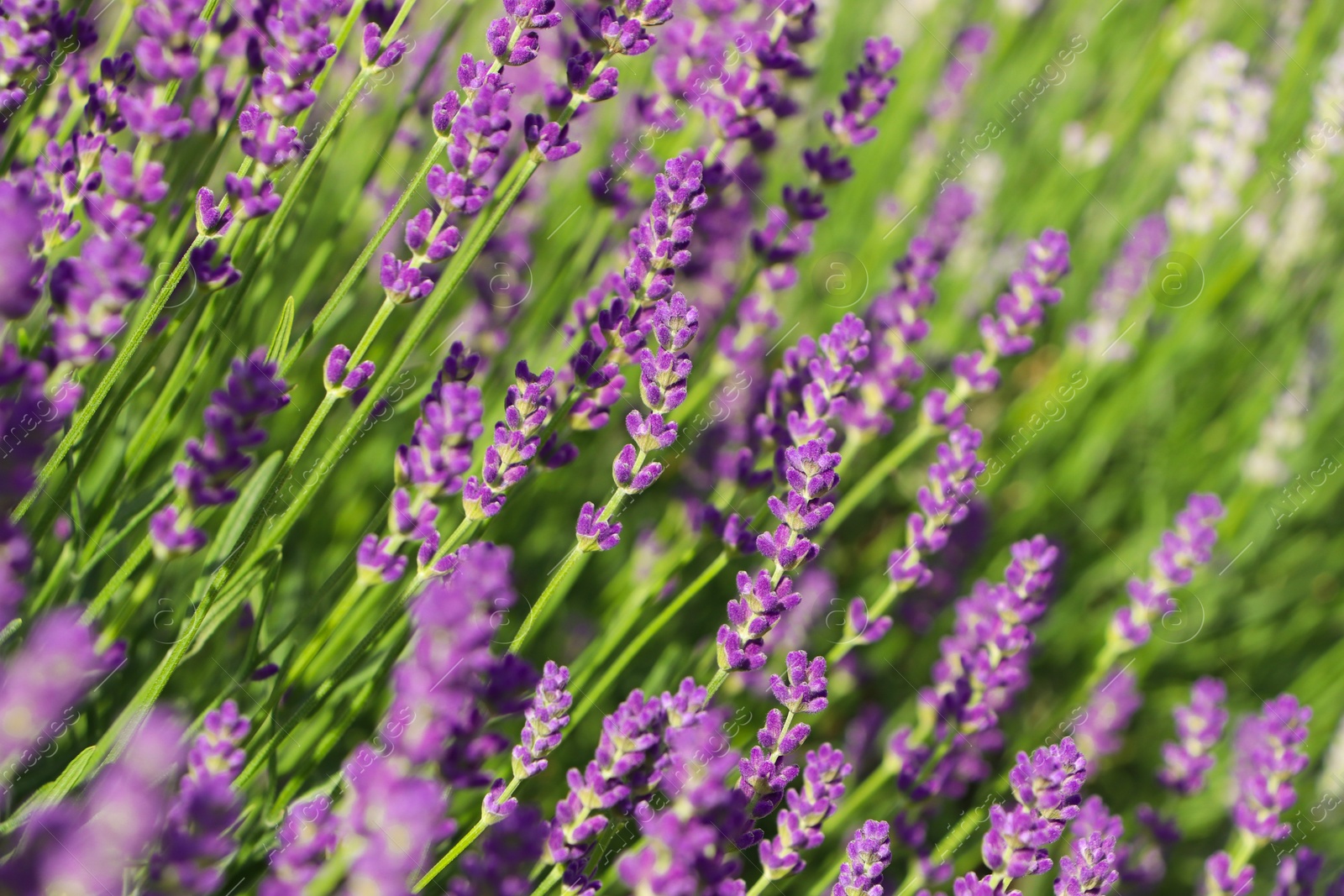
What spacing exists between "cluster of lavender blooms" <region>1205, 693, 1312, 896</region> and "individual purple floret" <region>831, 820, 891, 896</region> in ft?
2.22

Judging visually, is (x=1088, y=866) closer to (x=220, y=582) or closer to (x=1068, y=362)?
(x=220, y=582)

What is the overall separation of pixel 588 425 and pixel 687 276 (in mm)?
874

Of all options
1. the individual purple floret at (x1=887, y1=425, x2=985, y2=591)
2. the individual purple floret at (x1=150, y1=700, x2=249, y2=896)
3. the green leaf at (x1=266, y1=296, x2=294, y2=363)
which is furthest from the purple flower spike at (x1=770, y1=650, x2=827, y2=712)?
the green leaf at (x1=266, y1=296, x2=294, y2=363)

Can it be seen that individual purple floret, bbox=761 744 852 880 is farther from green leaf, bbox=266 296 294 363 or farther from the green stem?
green leaf, bbox=266 296 294 363

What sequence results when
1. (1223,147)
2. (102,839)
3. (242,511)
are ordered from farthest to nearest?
(1223,147) → (242,511) → (102,839)

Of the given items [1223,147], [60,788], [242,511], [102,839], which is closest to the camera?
[102,839]

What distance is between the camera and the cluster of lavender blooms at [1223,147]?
2842mm

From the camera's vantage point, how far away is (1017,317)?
184cm

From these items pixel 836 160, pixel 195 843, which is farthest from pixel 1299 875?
pixel 195 843

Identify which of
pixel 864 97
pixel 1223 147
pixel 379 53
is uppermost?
pixel 1223 147

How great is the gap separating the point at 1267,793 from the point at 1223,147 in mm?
2025

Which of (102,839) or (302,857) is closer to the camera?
(102,839)

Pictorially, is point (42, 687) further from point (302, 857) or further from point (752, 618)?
point (752, 618)

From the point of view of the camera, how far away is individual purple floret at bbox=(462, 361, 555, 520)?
3.85 feet
